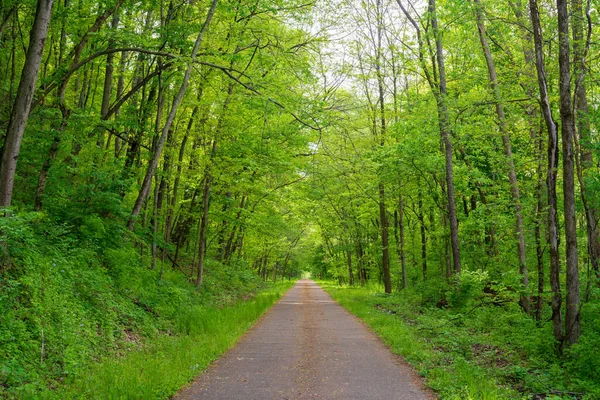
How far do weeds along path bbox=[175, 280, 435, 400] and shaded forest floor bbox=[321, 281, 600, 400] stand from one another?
18.0 inches

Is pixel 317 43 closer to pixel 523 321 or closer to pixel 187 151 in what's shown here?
pixel 187 151

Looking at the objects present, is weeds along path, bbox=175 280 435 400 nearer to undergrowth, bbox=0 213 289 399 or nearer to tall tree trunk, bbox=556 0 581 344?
undergrowth, bbox=0 213 289 399

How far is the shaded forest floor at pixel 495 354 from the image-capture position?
→ 236 inches

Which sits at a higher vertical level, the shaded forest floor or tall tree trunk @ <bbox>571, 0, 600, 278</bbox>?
tall tree trunk @ <bbox>571, 0, 600, 278</bbox>

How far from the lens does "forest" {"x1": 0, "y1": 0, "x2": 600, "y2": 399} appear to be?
6855mm

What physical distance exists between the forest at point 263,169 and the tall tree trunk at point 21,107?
0.09 ft

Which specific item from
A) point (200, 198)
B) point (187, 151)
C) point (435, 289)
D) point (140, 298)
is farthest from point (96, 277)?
point (435, 289)

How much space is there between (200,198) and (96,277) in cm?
955

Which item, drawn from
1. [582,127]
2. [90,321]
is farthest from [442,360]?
[90,321]

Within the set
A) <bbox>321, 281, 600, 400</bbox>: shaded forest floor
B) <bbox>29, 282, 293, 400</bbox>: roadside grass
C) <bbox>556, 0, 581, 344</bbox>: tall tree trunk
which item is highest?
<bbox>556, 0, 581, 344</bbox>: tall tree trunk

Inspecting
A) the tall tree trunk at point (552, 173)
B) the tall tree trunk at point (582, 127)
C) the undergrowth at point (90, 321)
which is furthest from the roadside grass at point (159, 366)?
the tall tree trunk at point (582, 127)

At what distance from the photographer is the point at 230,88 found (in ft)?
48.7

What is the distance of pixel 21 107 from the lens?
23.3 ft

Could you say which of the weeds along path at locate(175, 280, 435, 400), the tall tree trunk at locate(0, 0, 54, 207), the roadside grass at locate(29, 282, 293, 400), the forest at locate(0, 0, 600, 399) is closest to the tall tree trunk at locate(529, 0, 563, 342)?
Result: the forest at locate(0, 0, 600, 399)
